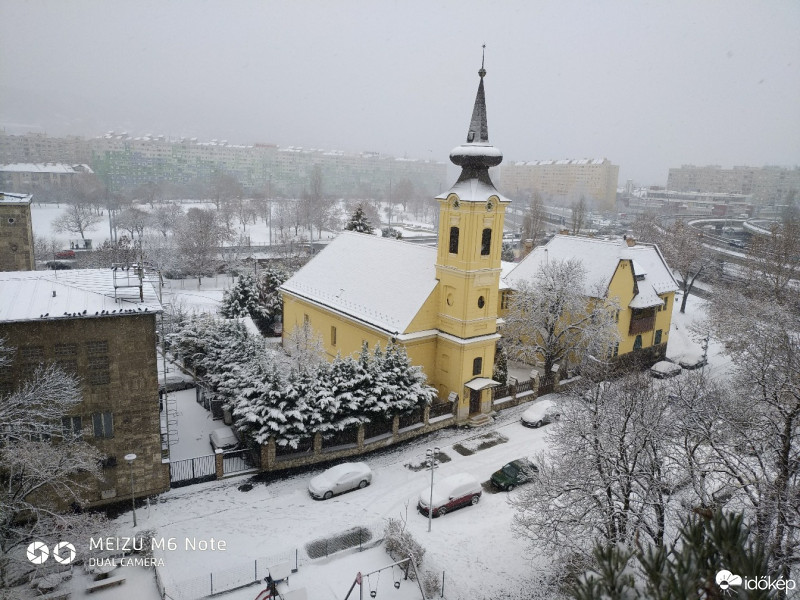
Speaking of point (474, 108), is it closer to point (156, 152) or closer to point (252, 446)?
point (252, 446)

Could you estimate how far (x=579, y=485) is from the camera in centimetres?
1608

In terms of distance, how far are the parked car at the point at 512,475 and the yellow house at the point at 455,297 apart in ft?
18.8

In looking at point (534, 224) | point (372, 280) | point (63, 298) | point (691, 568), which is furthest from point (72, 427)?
point (534, 224)

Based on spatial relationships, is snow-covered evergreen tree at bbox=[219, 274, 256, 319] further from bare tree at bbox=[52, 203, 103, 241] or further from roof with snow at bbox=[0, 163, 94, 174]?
roof with snow at bbox=[0, 163, 94, 174]

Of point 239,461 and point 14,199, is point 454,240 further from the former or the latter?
point 14,199

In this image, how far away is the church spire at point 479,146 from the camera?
26594 mm

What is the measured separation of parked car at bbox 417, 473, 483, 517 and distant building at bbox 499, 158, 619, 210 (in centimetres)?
12648

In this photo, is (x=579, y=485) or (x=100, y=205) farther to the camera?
(x=100, y=205)

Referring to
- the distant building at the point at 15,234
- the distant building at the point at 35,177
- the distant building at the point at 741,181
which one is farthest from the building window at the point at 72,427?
the distant building at the point at 741,181

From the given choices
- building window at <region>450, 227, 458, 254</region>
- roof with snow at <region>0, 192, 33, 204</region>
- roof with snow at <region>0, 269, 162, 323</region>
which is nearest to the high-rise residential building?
roof with snow at <region>0, 192, 33, 204</region>

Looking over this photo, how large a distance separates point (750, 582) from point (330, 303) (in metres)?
29.0

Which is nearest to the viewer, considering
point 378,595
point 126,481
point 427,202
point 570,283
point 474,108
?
point 378,595

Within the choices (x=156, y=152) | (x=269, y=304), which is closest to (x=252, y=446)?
(x=269, y=304)

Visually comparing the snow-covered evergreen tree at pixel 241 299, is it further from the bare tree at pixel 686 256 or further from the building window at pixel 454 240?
the bare tree at pixel 686 256
